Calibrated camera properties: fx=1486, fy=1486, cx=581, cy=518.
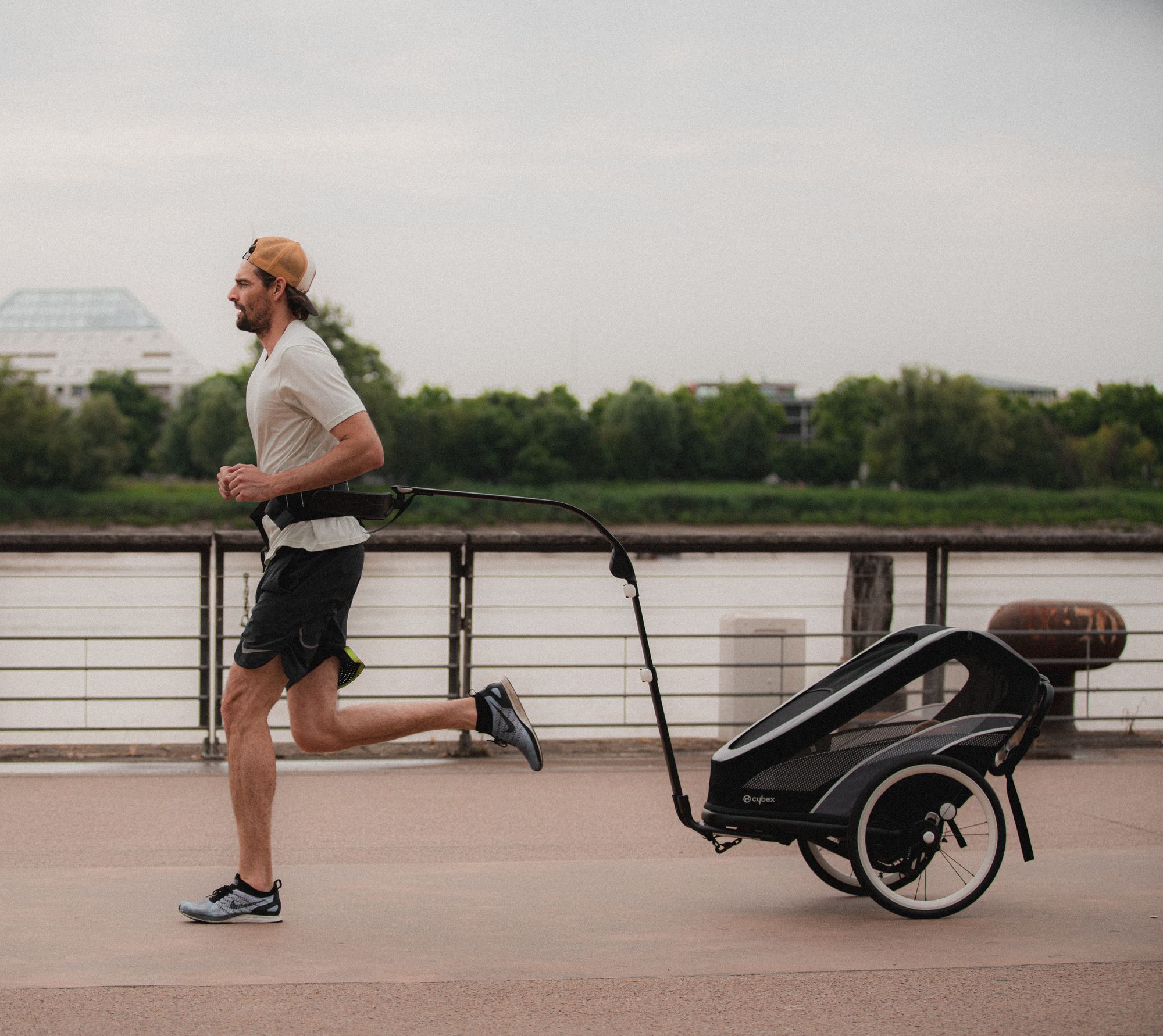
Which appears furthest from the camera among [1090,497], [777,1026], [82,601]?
[1090,497]

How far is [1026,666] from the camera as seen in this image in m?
4.38

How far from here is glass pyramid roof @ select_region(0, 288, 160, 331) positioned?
15138 cm

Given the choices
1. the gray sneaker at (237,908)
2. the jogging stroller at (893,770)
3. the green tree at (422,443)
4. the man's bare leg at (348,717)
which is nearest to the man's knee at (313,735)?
the man's bare leg at (348,717)

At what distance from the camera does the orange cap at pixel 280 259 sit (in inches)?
170

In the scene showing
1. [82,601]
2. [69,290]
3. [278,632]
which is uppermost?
[69,290]

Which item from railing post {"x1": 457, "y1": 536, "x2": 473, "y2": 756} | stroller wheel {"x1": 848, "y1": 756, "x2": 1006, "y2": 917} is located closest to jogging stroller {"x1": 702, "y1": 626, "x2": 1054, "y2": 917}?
stroller wheel {"x1": 848, "y1": 756, "x2": 1006, "y2": 917}

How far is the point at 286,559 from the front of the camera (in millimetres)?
4184

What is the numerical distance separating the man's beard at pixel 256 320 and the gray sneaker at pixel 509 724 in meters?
1.27

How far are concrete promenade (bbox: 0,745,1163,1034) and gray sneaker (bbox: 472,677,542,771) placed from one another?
448 mm

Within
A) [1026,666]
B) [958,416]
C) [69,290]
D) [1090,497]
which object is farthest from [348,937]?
[69,290]

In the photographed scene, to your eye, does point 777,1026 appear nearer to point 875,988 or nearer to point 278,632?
point 875,988

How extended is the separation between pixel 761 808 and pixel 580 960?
2.43 feet

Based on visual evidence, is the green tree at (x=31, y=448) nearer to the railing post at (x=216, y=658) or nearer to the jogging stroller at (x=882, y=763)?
the railing post at (x=216, y=658)

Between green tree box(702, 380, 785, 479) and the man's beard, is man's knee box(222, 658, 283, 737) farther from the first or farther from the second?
green tree box(702, 380, 785, 479)
